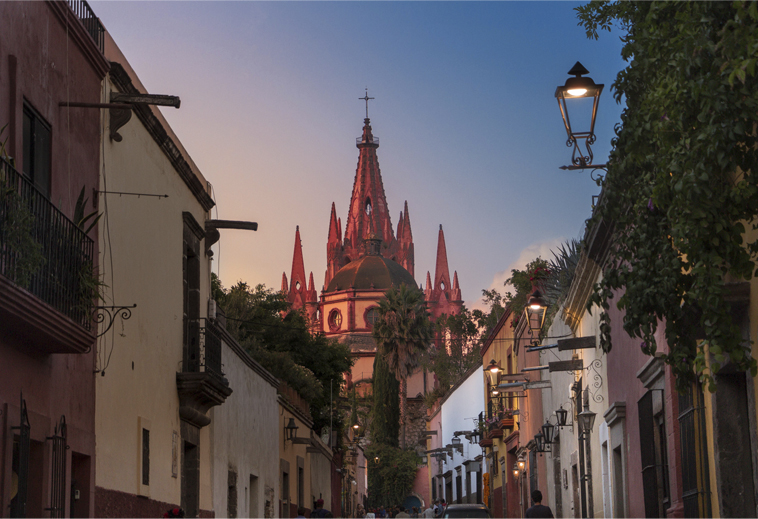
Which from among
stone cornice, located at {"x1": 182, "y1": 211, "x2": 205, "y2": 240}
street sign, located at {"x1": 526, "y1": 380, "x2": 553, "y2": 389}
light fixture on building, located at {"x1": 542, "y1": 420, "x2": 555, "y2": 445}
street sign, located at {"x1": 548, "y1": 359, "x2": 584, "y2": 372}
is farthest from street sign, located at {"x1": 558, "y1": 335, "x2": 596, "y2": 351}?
street sign, located at {"x1": 526, "y1": 380, "x2": 553, "y2": 389}

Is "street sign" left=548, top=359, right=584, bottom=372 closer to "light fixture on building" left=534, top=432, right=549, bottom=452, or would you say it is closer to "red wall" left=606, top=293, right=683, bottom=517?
"red wall" left=606, top=293, right=683, bottom=517

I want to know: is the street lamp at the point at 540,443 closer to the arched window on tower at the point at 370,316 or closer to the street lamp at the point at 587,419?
the street lamp at the point at 587,419

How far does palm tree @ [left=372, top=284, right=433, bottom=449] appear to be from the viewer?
212ft

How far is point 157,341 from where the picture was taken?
1345 cm

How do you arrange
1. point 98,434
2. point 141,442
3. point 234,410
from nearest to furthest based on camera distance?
point 98,434
point 141,442
point 234,410

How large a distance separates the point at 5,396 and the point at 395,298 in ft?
190

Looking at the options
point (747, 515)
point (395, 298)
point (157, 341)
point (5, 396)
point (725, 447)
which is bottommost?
point (747, 515)

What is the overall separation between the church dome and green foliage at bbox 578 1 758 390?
91148mm

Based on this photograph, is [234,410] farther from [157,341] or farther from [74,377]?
[74,377]

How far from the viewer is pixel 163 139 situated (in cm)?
1390

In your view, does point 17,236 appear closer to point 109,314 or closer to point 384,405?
point 109,314

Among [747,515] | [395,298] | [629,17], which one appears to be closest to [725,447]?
[747,515]

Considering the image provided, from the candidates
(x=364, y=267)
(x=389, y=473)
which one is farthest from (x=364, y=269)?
(x=389, y=473)

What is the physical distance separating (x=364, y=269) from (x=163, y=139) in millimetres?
87909
